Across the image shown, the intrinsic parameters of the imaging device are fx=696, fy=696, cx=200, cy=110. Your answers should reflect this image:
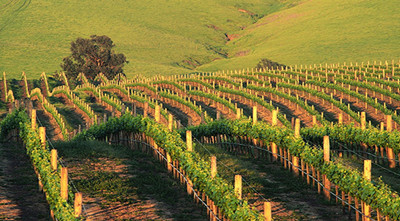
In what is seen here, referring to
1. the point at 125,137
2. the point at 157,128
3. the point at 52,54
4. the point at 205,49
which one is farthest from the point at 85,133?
the point at 205,49

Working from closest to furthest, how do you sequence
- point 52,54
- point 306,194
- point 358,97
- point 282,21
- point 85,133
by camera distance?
point 306,194
point 85,133
point 358,97
point 52,54
point 282,21

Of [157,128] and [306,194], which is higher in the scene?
[157,128]

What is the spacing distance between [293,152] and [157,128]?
6098mm

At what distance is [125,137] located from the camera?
34.4m

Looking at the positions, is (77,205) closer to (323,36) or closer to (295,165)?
(295,165)

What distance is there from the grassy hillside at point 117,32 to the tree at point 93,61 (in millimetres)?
7391

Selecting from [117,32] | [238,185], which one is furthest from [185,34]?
[238,185]

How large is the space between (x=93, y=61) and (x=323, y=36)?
57.5 m

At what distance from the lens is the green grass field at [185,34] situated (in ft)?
440

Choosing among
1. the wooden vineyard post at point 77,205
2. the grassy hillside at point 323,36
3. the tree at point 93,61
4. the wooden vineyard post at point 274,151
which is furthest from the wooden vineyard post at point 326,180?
the grassy hillside at point 323,36

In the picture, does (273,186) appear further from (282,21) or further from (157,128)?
(282,21)

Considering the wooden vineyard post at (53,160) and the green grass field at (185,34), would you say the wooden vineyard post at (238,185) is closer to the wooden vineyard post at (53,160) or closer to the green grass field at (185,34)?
the wooden vineyard post at (53,160)

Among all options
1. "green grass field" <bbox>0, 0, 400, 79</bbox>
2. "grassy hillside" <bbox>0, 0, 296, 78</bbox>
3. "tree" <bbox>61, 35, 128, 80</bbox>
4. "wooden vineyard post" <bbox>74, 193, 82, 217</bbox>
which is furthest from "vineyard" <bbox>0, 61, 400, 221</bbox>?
"grassy hillside" <bbox>0, 0, 296, 78</bbox>

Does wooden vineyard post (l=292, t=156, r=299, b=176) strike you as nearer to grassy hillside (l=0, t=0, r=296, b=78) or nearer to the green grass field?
the green grass field
